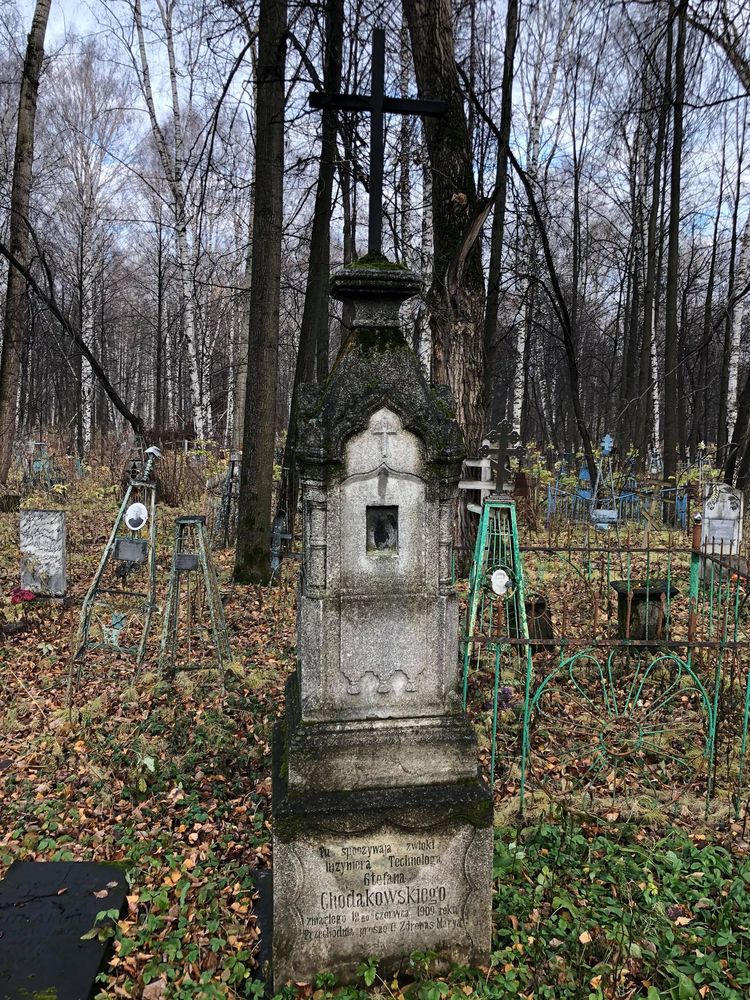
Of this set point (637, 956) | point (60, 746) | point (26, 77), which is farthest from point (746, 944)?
point (26, 77)

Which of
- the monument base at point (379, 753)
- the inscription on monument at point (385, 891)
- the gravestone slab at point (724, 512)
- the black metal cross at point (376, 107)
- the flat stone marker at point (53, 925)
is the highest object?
the black metal cross at point (376, 107)

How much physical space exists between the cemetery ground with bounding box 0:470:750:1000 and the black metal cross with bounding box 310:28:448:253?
307cm

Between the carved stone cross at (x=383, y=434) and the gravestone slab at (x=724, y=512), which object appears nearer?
the carved stone cross at (x=383, y=434)

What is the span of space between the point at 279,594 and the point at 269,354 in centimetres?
281

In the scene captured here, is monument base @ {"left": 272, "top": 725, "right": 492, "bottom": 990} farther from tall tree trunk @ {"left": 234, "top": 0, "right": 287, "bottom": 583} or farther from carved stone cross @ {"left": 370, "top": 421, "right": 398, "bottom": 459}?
tall tree trunk @ {"left": 234, "top": 0, "right": 287, "bottom": 583}

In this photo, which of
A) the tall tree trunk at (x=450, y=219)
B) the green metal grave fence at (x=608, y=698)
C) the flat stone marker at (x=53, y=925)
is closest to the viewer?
the flat stone marker at (x=53, y=925)

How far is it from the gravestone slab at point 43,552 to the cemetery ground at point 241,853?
5.37 feet

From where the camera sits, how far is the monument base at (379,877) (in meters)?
2.78

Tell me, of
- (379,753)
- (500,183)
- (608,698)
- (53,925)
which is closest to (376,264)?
(379,753)

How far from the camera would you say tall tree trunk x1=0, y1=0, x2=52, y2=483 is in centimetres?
1119

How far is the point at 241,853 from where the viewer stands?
11.9 ft

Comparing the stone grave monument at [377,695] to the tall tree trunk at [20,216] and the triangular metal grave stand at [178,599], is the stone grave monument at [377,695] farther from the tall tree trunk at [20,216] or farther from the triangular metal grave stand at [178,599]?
the tall tree trunk at [20,216]

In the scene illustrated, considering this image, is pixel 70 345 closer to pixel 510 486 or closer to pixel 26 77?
pixel 26 77

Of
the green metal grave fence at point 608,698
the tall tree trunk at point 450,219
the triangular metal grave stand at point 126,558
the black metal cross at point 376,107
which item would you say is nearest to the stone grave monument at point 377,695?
the black metal cross at point 376,107
